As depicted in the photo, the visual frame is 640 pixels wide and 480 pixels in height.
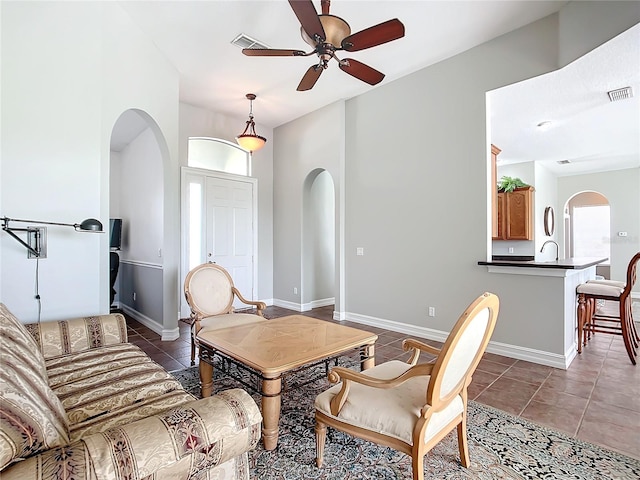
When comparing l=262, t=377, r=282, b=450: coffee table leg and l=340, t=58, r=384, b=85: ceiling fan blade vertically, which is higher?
l=340, t=58, r=384, b=85: ceiling fan blade

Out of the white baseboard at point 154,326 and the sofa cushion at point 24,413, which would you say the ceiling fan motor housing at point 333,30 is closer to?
the sofa cushion at point 24,413

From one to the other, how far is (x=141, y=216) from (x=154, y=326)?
185 centimetres

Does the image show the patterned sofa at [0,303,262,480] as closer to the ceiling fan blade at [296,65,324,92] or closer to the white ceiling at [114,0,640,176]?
the ceiling fan blade at [296,65,324,92]

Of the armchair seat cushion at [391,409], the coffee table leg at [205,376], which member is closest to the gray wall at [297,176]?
the coffee table leg at [205,376]

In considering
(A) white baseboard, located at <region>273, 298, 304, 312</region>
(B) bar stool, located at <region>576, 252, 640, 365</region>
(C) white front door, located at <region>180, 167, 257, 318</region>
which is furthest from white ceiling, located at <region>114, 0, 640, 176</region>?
(A) white baseboard, located at <region>273, 298, 304, 312</region>

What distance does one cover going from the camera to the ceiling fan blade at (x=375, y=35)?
2.37m

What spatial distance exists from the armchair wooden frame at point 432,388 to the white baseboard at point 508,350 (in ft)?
6.77

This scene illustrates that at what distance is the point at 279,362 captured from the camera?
1.99 metres

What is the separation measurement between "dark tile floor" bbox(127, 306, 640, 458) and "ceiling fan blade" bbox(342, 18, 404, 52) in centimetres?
282

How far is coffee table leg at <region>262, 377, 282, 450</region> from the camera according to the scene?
6.22ft

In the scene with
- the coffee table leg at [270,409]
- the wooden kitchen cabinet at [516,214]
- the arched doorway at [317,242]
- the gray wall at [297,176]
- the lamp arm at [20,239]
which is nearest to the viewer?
the coffee table leg at [270,409]

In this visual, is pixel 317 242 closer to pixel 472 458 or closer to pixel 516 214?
pixel 516 214

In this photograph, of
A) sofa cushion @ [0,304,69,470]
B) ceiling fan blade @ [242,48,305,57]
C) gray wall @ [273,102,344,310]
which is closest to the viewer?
sofa cushion @ [0,304,69,470]

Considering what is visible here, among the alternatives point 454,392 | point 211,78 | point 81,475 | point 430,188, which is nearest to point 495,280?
point 430,188
